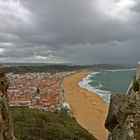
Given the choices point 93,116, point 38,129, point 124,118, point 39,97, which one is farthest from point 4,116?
point 39,97

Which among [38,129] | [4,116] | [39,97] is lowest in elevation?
[39,97]

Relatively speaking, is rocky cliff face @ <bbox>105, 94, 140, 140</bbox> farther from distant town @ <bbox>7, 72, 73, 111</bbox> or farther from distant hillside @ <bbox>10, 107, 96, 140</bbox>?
distant town @ <bbox>7, 72, 73, 111</bbox>

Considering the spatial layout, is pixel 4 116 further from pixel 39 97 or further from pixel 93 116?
pixel 39 97

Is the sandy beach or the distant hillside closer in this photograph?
the distant hillside

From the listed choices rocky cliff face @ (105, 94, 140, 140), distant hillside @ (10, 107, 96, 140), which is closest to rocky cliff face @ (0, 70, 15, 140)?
rocky cliff face @ (105, 94, 140, 140)

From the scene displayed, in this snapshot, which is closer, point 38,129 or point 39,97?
point 38,129

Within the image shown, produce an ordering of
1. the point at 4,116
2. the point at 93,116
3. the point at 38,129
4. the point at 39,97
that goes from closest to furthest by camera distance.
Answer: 1. the point at 4,116
2. the point at 38,129
3. the point at 93,116
4. the point at 39,97

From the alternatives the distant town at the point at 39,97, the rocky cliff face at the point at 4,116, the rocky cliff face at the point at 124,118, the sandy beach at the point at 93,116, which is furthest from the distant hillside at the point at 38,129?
the distant town at the point at 39,97

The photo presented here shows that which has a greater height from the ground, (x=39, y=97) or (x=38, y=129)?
(x=38, y=129)
